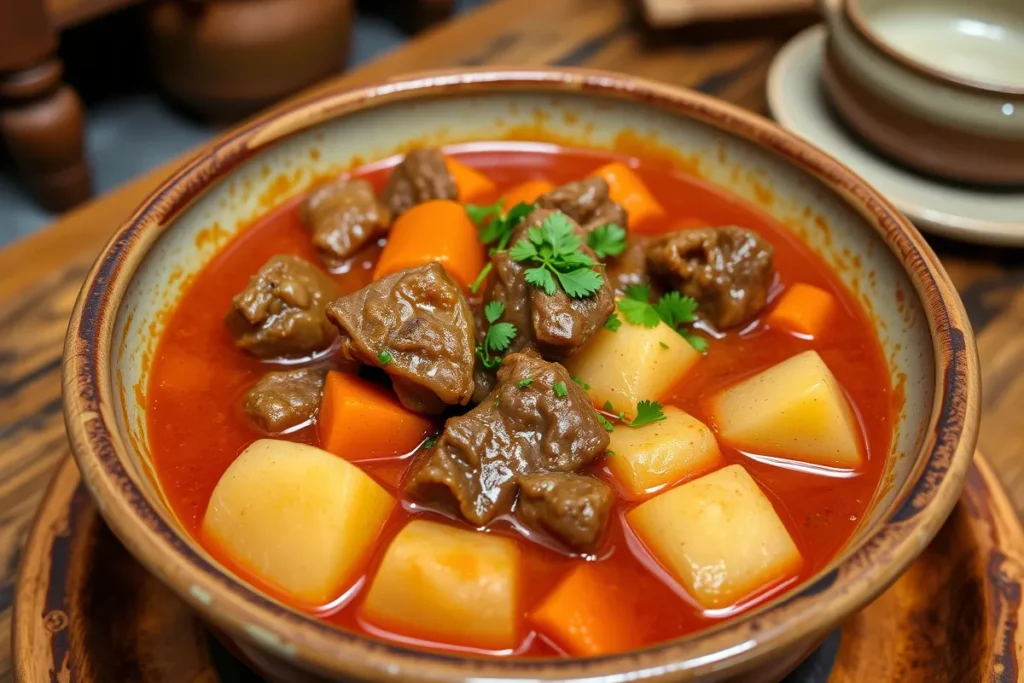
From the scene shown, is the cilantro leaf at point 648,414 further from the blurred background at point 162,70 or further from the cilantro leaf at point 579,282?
the blurred background at point 162,70

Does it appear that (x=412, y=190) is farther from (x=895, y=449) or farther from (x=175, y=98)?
(x=175, y=98)

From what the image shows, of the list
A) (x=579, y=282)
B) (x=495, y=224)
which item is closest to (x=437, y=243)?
(x=495, y=224)

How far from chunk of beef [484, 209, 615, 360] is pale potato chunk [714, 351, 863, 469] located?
412 millimetres

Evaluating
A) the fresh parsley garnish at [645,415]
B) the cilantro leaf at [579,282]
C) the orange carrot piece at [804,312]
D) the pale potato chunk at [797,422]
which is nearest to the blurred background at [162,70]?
the cilantro leaf at [579,282]

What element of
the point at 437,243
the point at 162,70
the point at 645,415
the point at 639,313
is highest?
the point at 437,243

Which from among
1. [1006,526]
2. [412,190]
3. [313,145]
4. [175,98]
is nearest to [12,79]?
[175,98]

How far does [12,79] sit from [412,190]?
2.30m

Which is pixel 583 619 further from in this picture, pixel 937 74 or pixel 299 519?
pixel 937 74

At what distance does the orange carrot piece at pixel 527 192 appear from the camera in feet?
9.36

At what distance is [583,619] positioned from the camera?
1.79 m

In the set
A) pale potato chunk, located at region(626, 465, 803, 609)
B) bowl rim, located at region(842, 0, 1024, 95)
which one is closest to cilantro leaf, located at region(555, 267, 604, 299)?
pale potato chunk, located at region(626, 465, 803, 609)

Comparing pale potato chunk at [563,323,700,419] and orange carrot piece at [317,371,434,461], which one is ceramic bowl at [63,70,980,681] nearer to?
orange carrot piece at [317,371,434,461]

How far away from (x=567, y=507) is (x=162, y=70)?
421cm

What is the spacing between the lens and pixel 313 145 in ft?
9.30
